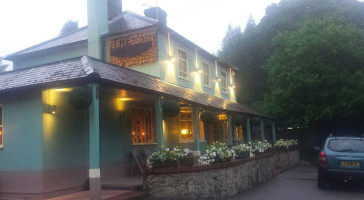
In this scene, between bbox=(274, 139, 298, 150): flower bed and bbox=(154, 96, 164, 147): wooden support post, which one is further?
bbox=(274, 139, 298, 150): flower bed

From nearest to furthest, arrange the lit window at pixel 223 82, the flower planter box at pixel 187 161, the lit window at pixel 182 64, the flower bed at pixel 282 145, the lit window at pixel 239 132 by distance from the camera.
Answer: the flower planter box at pixel 187 161
the lit window at pixel 182 64
the flower bed at pixel 282 145
the lit window at pixel 223 82
the lit window at pixel 239 132

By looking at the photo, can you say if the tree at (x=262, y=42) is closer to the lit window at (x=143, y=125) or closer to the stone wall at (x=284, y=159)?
the stone wall at (x=284, y=159)

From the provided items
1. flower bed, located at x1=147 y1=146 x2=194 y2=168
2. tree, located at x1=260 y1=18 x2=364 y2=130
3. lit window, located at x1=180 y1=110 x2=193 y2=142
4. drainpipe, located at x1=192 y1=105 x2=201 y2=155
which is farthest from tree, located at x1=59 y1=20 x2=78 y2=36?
flower bed, located at x1=147 y1=146 x2=194 y2=168

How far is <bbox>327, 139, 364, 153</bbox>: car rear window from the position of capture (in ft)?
35.2

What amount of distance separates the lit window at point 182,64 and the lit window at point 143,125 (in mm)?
3186

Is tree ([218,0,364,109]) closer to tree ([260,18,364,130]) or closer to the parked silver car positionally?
tree ([260,18,364,130])

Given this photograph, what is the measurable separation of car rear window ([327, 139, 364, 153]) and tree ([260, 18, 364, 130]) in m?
12.1

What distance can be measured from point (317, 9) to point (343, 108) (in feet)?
47.7

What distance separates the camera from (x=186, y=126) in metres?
16.1

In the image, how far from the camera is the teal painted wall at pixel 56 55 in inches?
623

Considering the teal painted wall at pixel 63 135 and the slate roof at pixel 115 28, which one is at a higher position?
the slate roof at pixel 115 28

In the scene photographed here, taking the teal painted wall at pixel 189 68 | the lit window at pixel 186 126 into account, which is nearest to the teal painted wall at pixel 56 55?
the teal painted wall at pixel 189 68

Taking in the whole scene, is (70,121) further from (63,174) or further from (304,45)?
(304,45)

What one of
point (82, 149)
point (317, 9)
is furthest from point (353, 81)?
point (82, 149)
